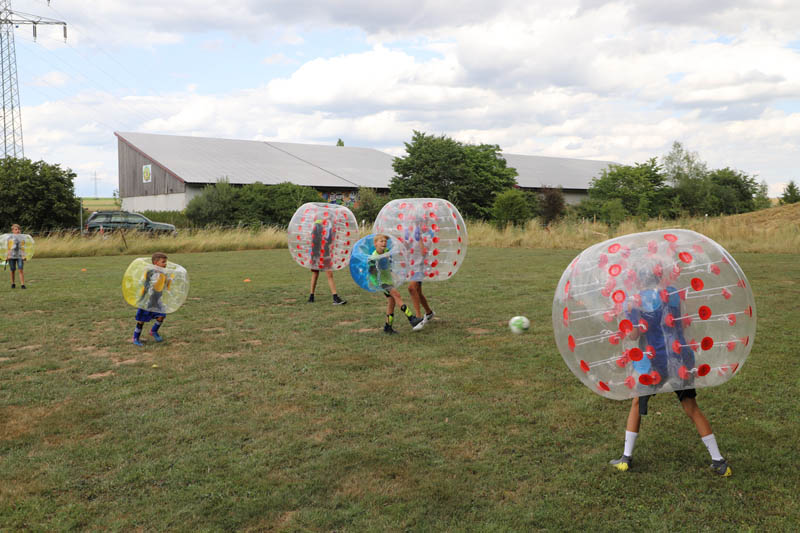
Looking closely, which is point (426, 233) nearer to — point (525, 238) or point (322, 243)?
point (322, 243)

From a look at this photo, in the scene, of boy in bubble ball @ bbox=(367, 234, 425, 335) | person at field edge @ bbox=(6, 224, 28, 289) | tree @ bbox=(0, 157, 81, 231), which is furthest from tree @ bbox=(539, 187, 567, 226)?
boy in bubble ball @ bbox=(367, 234, 425, 335)

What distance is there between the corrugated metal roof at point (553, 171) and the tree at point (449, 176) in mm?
A: 10029

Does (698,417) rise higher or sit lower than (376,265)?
lower

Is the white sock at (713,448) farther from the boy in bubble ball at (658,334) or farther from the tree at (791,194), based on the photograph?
the tree at (791,194)

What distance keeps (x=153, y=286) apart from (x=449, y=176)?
40098mm

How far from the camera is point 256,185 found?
40.8 m

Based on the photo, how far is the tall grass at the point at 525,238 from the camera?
A: 23047 mm

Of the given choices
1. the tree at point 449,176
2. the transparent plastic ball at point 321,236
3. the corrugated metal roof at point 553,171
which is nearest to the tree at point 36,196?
the tree at point 449,176

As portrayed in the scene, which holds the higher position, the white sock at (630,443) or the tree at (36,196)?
the tree at (36,196)

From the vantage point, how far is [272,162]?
50219 millimetres

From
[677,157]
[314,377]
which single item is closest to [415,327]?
[314,377]

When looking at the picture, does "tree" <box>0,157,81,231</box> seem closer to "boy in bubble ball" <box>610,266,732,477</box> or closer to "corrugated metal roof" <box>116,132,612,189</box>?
"corrugated metal roof" <box>116,132,612,189</box>

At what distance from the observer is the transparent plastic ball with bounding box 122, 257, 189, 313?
26.4 feet

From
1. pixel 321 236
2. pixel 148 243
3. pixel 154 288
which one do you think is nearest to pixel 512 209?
pixel 148 243
